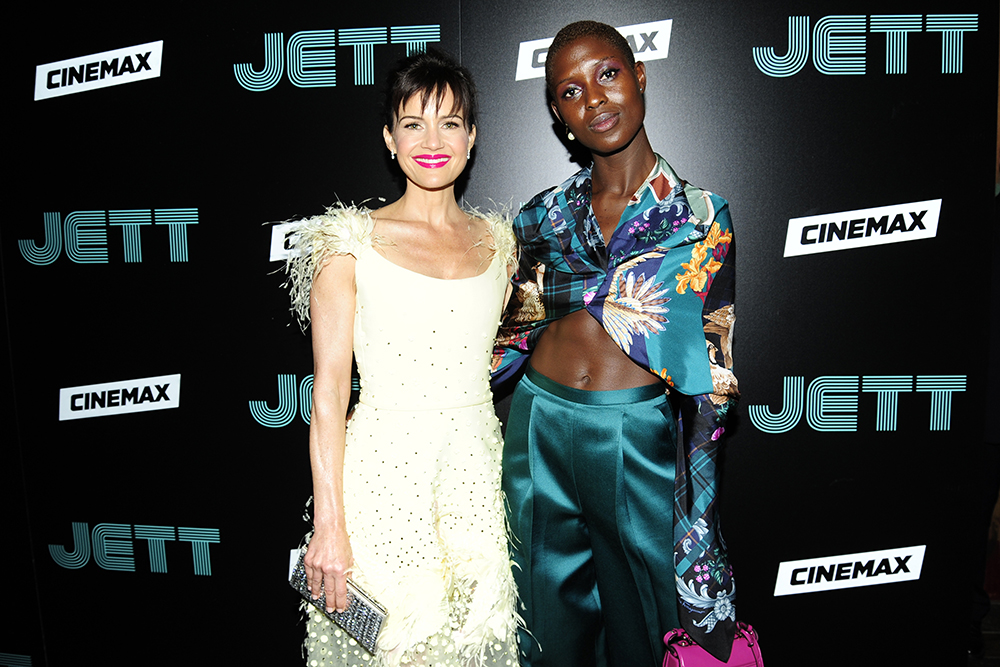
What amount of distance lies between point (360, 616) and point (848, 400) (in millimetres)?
1803

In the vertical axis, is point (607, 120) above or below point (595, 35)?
below

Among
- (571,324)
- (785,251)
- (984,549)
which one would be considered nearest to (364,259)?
(571,324)

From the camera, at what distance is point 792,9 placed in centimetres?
213

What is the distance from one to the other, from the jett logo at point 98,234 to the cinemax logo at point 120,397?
1.52ft

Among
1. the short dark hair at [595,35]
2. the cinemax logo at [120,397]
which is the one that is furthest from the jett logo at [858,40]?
the cinemax logo at [120,397]

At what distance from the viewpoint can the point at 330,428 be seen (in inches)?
61.6

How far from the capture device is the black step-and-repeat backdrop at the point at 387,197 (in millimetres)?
2156

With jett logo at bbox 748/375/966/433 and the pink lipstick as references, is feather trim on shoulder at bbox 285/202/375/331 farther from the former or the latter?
jett logo at bbox 748/375/966/433

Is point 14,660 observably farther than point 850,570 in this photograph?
Yes

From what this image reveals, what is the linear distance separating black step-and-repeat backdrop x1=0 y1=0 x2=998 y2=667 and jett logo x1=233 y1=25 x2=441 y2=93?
1cm

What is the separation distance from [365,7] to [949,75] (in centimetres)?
200

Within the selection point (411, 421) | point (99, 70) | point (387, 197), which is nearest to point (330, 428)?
point (411, 421)

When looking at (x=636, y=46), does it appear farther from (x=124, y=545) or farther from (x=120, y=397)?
(x=124, y=545)

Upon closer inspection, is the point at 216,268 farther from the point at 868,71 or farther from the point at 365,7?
the point at 868,71
